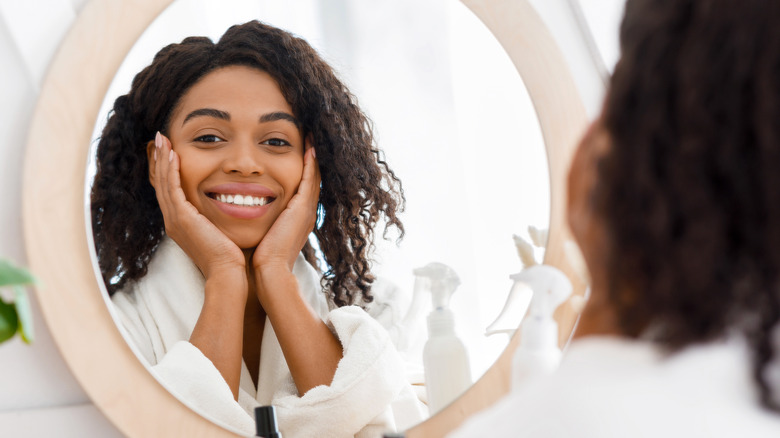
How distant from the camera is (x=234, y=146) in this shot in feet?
2.39

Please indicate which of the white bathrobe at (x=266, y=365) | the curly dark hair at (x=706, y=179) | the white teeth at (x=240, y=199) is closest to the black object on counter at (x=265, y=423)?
the white bathrobe at (x=266, y=365)

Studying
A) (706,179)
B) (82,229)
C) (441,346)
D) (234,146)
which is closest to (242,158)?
(234,146)

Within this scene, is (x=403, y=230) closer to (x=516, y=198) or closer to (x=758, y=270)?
(x=516, y=198)

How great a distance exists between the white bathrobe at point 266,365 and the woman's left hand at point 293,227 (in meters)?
0.02

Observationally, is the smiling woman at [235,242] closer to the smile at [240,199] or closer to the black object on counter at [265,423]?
the smile at [240,199]

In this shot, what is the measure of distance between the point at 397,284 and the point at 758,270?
18.4 inches

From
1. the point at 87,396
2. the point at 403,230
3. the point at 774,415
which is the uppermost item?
the point at 403,230

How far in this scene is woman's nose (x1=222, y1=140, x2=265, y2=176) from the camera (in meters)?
0.73

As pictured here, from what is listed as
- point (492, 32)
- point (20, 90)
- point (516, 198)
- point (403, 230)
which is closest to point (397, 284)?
point (403, 230)

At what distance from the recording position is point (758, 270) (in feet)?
1.13

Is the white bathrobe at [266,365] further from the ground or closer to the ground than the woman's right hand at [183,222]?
closer to the ground

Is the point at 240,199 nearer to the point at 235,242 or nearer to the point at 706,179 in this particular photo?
the point at 235,242

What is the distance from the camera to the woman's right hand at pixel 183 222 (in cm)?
73

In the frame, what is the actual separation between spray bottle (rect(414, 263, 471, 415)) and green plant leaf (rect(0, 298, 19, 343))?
41 cm
